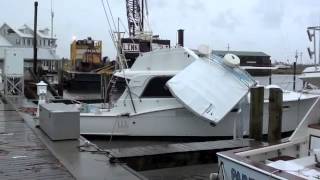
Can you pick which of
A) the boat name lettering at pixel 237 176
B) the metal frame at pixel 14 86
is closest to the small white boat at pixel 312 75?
the boat name lettering at pixel 237 176

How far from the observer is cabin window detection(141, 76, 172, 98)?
15.3 meters

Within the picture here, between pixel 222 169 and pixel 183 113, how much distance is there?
742 centimetres

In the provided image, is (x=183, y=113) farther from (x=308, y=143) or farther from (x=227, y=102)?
(x=308, y=143)

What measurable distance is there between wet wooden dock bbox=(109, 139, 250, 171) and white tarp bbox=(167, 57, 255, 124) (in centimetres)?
206

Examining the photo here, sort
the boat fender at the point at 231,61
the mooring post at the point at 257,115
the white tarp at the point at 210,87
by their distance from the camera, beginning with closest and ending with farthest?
the mooring post at the point at 257,115
the white tarp at the point at 210,87
the boat fender at the point at 231,61

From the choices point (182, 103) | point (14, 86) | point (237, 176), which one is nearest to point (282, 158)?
point (237, 176)

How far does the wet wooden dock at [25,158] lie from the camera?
7673 mm

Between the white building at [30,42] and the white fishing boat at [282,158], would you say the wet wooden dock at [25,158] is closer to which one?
the white fishing boat at [282,158]

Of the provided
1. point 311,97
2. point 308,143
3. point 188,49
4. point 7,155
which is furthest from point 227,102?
point 7,155

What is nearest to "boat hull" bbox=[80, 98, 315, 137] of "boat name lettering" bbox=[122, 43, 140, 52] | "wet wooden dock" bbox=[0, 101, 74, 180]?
"wet wooden dock" bbox=[0, 101, 74, 180]

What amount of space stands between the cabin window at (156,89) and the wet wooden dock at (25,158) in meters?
4.08

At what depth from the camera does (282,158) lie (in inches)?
320

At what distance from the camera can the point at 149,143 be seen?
1512 cm

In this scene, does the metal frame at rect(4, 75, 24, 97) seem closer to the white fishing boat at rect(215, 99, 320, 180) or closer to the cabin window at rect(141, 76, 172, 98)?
the cabin window at rect(141, 76, 172, 98)
